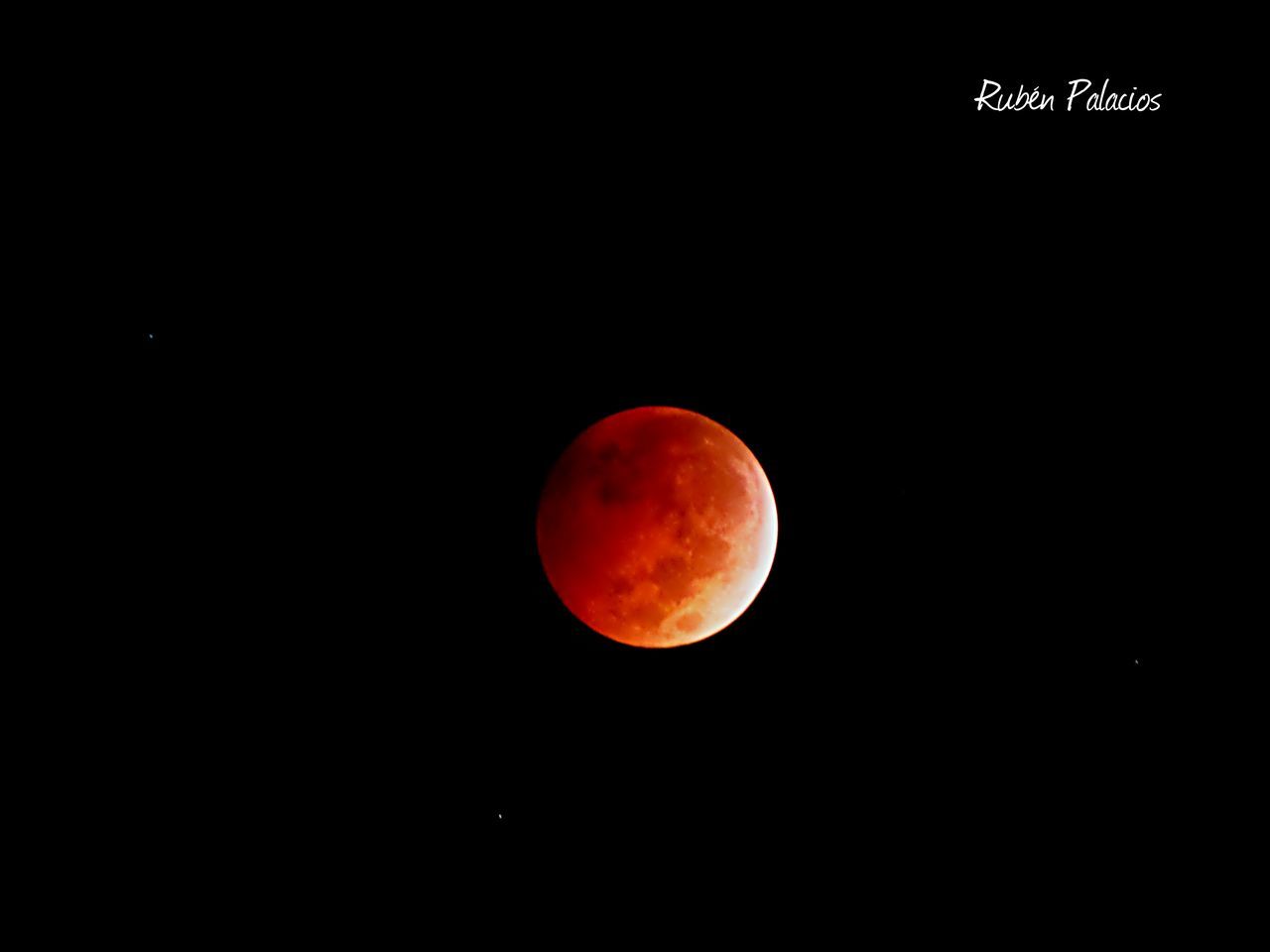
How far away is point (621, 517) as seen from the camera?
466 centimetres

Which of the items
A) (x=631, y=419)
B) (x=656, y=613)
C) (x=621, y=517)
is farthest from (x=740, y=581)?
(x=631, y=419)

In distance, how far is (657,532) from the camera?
4.56 meters

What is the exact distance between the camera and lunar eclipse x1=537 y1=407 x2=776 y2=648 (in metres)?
4.59

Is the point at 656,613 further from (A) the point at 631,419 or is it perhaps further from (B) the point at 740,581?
(A) the point at 631,419

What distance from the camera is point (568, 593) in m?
4.84

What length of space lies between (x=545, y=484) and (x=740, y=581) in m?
1.55

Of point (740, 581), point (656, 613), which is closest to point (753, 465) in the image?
point (740, 581)

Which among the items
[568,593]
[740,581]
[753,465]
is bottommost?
[568,593]

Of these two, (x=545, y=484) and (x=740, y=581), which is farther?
(x=545, y=484)

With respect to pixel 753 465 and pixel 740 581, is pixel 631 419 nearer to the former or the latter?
pixel 753 465

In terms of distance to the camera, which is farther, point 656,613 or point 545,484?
point 545,484

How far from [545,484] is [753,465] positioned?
148cm

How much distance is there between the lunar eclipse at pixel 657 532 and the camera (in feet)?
15.1

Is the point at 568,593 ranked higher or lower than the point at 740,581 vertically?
lower
